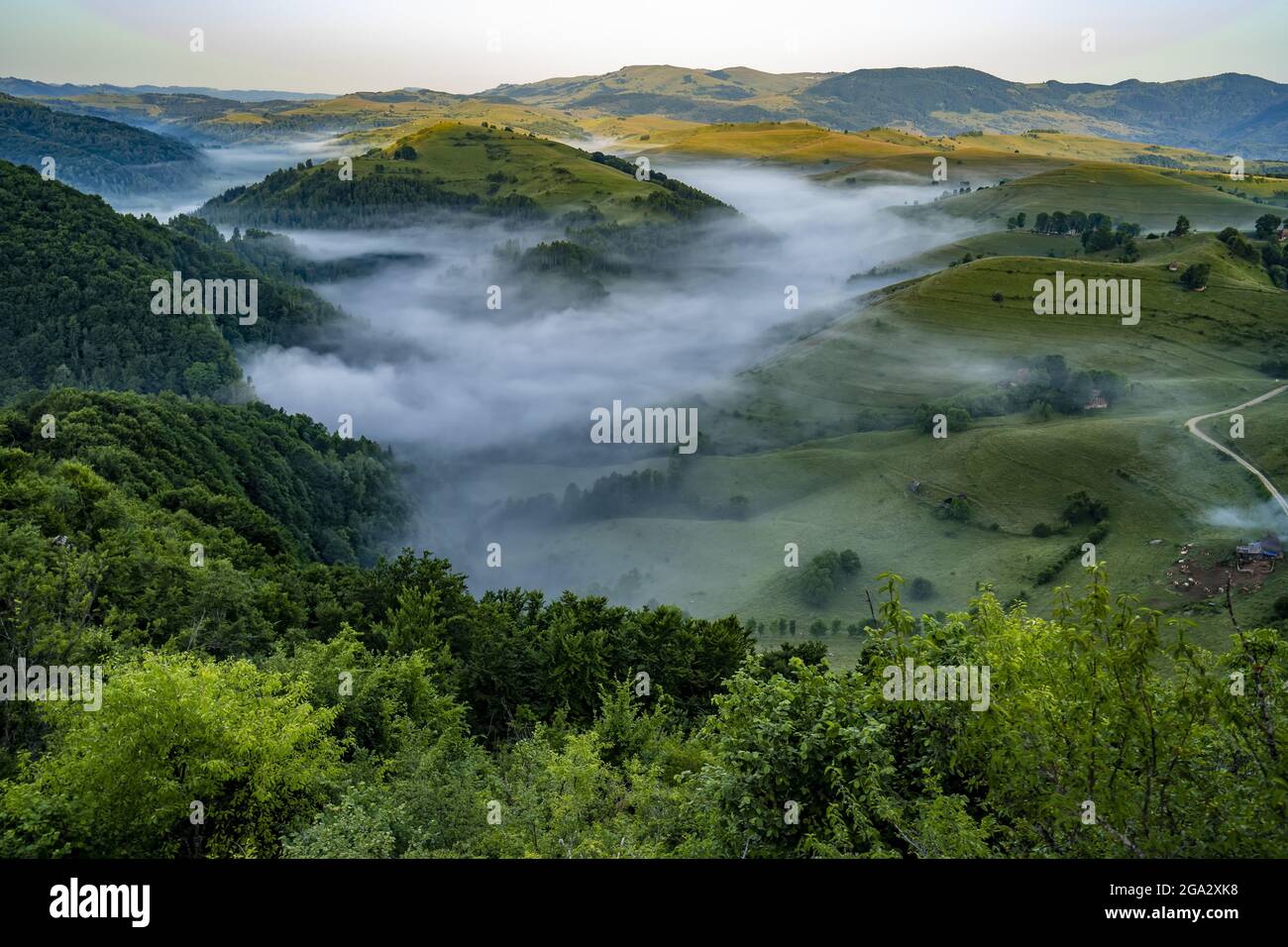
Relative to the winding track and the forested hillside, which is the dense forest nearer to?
the winding track

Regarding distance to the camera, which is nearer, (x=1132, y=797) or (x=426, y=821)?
(x=1132, y=797)

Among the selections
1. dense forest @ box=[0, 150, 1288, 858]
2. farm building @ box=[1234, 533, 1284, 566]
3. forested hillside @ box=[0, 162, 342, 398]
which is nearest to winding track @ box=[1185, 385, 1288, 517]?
farm building @ box=[1234, 533, 1284, 566]

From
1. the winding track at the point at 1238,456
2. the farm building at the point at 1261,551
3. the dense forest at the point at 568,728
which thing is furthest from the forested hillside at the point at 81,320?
the winding track at the point at 1238,456

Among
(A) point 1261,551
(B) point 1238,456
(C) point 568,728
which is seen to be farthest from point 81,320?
(B) point 1238,456

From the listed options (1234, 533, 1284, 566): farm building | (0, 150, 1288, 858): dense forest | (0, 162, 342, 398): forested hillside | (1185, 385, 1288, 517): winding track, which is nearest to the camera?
(0, 150, 1288, 858): dense forest

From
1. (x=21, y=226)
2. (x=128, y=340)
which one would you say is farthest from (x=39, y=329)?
(x=21, y=226)

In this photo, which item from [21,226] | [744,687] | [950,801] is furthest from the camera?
[21,226]

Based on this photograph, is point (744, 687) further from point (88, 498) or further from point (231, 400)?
point (231, 400)

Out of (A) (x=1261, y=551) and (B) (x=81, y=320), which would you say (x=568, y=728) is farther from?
(B) (x=81, y=320)

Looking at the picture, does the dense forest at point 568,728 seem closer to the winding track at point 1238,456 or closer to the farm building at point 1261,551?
the farm building at point 1261,551
